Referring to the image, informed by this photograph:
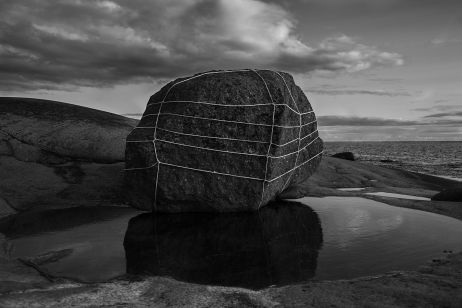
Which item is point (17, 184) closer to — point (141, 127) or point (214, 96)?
point (141, 127)

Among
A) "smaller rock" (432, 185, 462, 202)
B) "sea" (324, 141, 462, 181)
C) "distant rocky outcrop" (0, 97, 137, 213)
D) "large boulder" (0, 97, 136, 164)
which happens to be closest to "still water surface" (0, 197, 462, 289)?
"distant rocky outcrop" (0, 97, 137, 213)

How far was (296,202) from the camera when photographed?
260 inches

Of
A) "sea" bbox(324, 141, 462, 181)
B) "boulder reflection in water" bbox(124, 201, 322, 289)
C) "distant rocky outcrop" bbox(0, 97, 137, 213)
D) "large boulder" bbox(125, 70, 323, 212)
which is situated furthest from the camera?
"sea" bbox(324, 141, 462, 181)

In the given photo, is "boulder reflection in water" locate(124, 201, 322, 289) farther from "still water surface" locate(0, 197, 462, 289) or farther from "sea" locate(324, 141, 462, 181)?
"sea" locate(324, 141, 462, 181)

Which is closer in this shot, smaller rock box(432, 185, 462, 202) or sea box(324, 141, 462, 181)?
smaller rock box(432, 185, 462, 202)

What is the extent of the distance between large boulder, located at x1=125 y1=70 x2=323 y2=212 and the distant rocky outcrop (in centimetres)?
112

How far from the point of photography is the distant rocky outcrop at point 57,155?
6543 mm

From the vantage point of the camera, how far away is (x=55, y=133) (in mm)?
8375

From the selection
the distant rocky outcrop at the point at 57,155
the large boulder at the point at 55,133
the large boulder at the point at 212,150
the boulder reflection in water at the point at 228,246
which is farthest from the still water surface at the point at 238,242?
the large boulder at the point at 55,133

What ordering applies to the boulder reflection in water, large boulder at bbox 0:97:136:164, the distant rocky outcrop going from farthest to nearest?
1. large boulder at bbox 0:97:136:164
2. the distant rocky outcrop
3. the boulder reflection in water

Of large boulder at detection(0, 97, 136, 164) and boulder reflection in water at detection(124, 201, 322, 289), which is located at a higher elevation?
large boulder at detection(0, 97, 136, 164)

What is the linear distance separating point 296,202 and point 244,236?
91.4 inches

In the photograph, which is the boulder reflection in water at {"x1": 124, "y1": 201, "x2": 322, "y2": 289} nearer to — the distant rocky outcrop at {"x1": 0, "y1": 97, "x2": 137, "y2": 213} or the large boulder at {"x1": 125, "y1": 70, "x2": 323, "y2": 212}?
the large boulder at {"x1": 125, "y1": 70, "x2": 323, "y2": 212}

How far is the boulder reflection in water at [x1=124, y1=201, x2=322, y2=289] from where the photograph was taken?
326 centimetres
